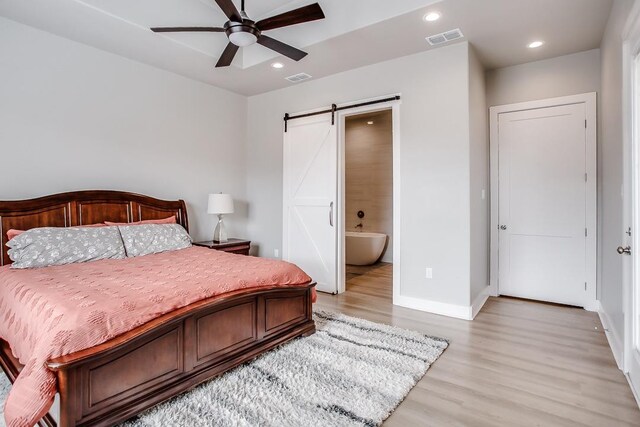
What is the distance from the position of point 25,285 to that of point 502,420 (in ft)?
9.91

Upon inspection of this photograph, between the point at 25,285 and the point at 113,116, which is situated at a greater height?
the point at 113,116

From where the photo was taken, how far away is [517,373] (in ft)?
7.83

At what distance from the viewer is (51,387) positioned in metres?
1.55

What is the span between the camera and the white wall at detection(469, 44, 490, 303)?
356 cm

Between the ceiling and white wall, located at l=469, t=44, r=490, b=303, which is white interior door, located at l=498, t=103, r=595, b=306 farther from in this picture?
the ceiling

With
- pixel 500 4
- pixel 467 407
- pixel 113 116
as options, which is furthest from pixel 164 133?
pixel 467 407

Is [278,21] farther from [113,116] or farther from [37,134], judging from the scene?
[37,134]

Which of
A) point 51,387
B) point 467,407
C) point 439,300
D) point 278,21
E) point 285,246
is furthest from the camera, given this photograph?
point 285,246

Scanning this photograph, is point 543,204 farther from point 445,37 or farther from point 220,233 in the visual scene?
point 220,233

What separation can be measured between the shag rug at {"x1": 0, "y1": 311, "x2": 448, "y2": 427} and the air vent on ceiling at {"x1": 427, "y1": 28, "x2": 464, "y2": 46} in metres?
2.84

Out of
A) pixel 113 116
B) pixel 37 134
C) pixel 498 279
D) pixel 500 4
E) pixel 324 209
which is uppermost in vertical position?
pixel 500 4

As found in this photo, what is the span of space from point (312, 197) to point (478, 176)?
2.07 meters

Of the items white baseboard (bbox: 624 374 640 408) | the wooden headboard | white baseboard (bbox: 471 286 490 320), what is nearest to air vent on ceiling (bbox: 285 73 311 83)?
the wooden headboard

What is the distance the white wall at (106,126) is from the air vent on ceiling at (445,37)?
3.01 meters
